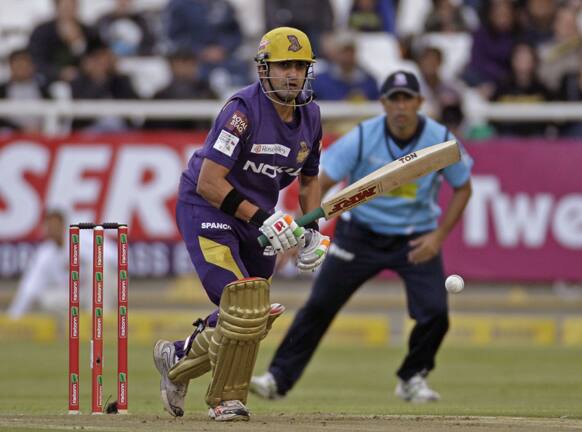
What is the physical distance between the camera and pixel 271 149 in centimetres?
752

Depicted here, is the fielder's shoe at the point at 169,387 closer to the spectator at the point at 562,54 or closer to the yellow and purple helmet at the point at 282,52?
the yellow and purple helmet at the point at 282,52

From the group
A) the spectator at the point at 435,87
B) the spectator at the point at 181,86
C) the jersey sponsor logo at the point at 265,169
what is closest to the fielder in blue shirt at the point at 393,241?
the jersey sponsor logo at the point at 265,169

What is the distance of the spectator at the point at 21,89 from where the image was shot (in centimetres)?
1583

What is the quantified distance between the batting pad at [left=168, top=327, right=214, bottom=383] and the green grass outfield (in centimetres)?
24

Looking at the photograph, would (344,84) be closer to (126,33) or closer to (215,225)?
(126,33)

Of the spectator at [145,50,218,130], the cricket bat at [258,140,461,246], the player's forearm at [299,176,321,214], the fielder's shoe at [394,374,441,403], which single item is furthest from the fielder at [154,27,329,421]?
the spectator at [145,50,218,130]

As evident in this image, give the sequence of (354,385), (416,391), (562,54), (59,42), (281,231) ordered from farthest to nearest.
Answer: (59,42), (562,54), (354,385), (416,391), (281,231)

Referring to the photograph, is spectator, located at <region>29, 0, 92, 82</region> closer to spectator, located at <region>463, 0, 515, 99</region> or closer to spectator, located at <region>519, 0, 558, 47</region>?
spectator, located at <region>463, 0, 515, 99</region>

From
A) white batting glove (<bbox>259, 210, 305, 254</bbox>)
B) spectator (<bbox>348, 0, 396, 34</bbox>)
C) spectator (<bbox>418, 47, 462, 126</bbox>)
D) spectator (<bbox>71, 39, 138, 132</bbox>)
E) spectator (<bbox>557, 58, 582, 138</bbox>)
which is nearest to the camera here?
white batting glove (<bbox>259, 210, 305, 254</bbox>)

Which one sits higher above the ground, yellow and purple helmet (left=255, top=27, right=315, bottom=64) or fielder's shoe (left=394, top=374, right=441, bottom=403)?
yellow and purple helmet (left=255, top=27, right=315, bottom=64)

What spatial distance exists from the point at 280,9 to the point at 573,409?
9058 millimetres

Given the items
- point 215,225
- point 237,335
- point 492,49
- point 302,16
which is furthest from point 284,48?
point 302,16

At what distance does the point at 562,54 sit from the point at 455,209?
680 cm

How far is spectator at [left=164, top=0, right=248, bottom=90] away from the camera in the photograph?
1719 cm
